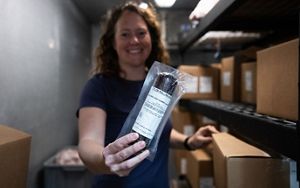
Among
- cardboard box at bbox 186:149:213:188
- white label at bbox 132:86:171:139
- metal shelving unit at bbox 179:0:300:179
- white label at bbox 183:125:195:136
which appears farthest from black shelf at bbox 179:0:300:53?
white label at bbox 183:125:195:136

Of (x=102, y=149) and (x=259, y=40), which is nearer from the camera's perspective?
(x=102, y=149)

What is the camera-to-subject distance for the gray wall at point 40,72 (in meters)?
1.50

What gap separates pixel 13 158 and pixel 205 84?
4.50 ft

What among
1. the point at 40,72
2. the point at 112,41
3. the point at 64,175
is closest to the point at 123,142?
the point at 112,41

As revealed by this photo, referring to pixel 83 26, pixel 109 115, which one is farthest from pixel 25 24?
pixel 83 26

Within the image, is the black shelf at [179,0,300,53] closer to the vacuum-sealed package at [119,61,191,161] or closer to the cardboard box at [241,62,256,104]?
the cardboard box at [241,62,256,104]

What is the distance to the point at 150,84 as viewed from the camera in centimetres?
74

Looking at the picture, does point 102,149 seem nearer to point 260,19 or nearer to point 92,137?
point 92,137

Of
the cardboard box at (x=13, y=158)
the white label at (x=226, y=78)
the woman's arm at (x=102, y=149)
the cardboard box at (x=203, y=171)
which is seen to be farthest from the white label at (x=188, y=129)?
the cardboard box at (x=13, y=158)

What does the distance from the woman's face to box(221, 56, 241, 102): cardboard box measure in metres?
0.60

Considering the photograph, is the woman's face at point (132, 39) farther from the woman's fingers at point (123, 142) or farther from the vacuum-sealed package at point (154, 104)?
the woman's fingers at point (123, 142)

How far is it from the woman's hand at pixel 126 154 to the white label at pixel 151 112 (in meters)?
0.02

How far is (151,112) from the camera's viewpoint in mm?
683

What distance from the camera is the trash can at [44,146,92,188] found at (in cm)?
207
